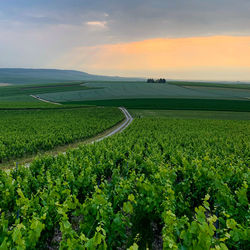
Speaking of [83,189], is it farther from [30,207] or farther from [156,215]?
[156,215]

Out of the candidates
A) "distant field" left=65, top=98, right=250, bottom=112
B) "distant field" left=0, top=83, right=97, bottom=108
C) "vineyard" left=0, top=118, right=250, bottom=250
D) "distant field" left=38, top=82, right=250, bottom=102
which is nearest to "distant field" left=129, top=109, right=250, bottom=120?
"distant field" left=65, top=98, right=250, bottom=112

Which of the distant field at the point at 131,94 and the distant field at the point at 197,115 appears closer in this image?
the distant field at the point at 197,115

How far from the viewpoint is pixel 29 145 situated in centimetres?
2095

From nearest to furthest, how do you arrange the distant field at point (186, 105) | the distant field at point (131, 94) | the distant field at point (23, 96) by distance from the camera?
the distant field at point (186, 105) → the distant field at point (23, 96) → the distant field at point (131, 94)

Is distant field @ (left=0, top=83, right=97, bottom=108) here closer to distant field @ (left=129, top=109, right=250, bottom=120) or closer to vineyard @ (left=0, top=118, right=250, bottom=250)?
distant field @ (left=129, top=109, right=250, bottom=120)

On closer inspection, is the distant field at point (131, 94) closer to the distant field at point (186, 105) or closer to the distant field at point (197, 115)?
the distant field at point (186, 105)

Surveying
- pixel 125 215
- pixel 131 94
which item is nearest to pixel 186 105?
pixel 131 94

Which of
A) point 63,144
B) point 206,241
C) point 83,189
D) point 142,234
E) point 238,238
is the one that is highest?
point 206,241

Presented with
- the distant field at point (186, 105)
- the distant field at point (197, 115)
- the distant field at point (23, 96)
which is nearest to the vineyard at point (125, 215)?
the distant field at point (197, 115)

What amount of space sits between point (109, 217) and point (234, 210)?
180 inches

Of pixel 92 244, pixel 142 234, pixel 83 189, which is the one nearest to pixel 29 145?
pixel 83 189

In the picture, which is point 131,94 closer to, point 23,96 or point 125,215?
point 23,96

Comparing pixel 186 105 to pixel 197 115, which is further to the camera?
pixel 186 105

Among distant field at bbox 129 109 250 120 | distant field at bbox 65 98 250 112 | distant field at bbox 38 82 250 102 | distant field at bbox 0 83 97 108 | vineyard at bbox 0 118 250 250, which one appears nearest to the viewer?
vineyard at bbox 0 118 250 250
